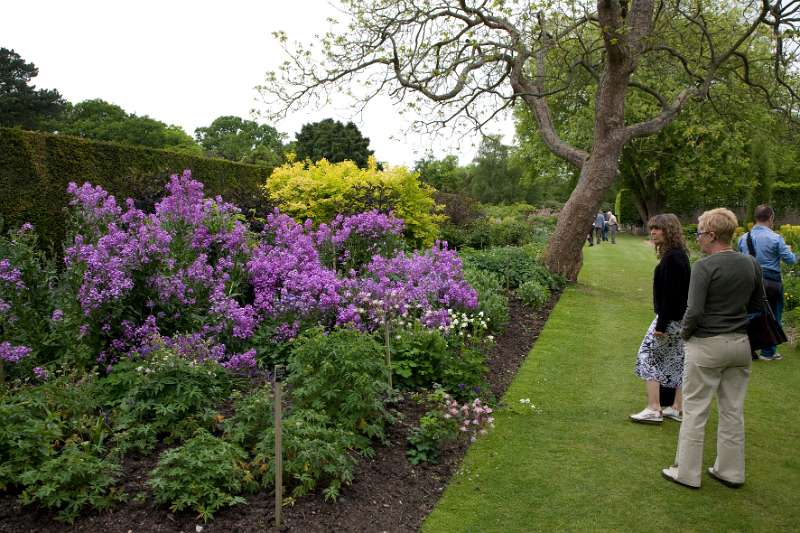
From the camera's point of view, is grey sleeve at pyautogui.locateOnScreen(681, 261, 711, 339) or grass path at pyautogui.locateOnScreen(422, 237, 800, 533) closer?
grass path at pyautogui.locateOnScreen(422, 237, 800, 533)

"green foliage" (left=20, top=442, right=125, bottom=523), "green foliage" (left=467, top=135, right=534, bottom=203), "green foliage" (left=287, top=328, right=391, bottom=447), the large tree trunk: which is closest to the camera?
"green foliage" (left=20, top=442, right=125, bottom=523)

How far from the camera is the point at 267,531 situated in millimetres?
2992

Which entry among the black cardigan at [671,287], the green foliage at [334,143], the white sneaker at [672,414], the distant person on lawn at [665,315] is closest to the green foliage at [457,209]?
the white sneaker at [672,414]

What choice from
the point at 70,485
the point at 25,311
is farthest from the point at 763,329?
the point at 25,311

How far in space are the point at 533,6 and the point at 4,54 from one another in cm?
4291

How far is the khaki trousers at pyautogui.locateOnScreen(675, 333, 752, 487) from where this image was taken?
3.65 metres

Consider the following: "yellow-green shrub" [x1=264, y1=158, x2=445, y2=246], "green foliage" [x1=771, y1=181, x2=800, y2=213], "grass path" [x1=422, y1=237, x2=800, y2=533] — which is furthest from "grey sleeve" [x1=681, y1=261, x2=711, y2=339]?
"green foliage" [x1=771, y1=181, x2=800, y2=213]

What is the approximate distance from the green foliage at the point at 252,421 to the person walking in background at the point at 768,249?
581cm

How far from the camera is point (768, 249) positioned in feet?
21.9

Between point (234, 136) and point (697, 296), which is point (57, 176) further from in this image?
point (234, 136)

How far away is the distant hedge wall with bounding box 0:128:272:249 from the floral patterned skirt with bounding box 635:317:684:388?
275 inches

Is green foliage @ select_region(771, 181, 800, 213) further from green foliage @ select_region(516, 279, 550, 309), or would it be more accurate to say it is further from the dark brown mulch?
the dark brown mulch

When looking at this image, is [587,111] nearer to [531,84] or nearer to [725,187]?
[725,187]

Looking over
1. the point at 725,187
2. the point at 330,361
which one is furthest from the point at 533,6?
the point at 725,187
